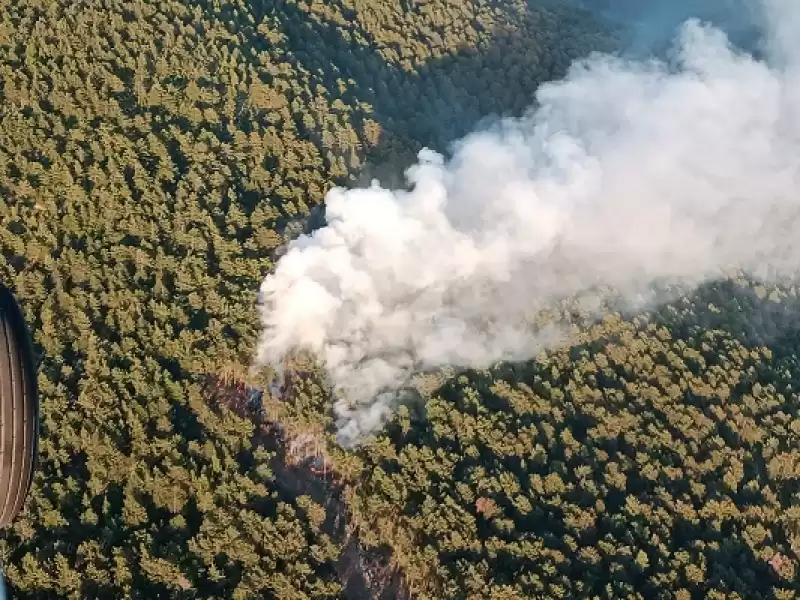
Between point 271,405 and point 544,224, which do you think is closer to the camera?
point 271,405

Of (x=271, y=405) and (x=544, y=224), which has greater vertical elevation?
(x=544, y=224)

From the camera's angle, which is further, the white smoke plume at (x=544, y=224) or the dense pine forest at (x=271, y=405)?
the white smoke plume at (x=544, y=224)

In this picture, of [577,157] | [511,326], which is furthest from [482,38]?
[511,326]

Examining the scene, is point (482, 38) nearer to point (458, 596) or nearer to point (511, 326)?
point (511, 326)

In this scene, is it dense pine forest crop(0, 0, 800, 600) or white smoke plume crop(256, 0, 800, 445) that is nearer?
dense pine forest crop(0, 0, 800, 600)
